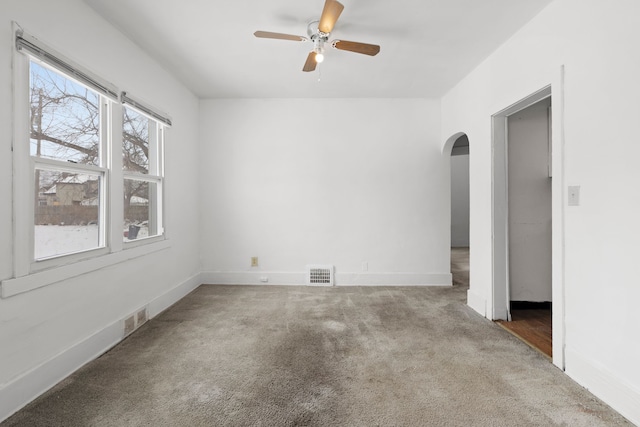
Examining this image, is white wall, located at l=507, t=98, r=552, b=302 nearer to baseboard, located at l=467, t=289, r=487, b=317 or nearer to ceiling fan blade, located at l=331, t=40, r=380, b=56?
baseboard, located at l=467, t=289, r=487, b=317

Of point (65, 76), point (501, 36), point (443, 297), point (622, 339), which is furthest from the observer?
point (443, 297)

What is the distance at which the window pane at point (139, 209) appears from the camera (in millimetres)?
2719

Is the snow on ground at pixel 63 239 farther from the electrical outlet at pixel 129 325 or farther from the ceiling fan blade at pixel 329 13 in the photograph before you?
the ceiling fan blade at pixel 329 13

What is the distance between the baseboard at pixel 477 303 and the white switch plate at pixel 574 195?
4.69 feet

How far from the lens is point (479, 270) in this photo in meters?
3.13

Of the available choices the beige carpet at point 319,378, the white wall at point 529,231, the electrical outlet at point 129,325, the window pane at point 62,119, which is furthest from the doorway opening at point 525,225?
the window pane at point 62,119

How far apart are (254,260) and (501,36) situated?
12.3 feet

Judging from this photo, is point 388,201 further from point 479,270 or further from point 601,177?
point 601,177

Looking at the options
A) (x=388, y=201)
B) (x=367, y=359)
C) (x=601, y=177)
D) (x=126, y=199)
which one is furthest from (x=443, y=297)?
(x=126, y=199)

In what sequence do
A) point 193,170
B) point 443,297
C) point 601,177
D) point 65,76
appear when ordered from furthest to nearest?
point 193,170 < point 443,297 < point 65,76 < point 601,177

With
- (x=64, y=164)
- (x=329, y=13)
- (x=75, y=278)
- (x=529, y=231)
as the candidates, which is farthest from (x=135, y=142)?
(x=529, y=231)

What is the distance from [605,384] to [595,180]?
1216mm

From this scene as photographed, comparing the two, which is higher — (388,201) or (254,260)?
(388,201)

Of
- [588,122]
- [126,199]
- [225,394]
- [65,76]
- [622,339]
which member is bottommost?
[225,394]
